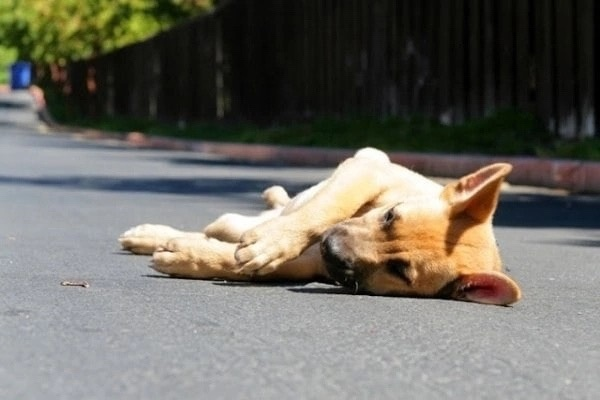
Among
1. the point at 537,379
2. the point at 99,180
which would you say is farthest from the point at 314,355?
the point at 99,180

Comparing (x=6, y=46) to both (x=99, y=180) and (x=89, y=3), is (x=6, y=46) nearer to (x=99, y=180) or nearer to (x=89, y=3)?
(x=89, y=3)

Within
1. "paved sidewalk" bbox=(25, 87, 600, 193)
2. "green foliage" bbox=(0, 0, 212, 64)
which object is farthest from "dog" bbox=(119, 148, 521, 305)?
"green foliage" bbox=(0, 0, 212, 64)

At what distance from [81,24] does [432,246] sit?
3820 centimetres

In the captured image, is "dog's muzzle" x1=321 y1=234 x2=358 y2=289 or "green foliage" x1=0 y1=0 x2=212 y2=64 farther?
"green foliage" x1=0 y1=0 x2=212 y2=64

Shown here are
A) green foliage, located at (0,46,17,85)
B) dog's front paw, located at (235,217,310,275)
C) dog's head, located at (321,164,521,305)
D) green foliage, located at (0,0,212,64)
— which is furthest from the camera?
green foliage, located at (0,46,17,85)

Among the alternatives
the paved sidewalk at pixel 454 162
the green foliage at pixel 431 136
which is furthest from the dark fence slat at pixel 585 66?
the paved sidewalk at pixel 454 162

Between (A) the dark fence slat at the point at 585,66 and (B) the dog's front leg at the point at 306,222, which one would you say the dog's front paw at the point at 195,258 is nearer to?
(B) the dog's front leg at the point at 306,222

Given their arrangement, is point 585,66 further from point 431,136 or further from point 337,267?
point 337,267

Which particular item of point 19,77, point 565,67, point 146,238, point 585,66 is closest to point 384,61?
point 565,67

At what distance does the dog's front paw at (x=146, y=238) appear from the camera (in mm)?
7078

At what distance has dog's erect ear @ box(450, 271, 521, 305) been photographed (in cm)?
572

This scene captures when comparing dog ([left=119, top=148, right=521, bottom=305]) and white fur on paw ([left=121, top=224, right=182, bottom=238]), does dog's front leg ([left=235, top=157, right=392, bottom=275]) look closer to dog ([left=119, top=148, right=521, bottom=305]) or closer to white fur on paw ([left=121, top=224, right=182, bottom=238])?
dog ([left=119, top=148, right=521, bottom=305])

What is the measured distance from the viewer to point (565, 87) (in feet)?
53.2

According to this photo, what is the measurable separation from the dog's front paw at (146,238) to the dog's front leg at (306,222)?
110 centimetres
